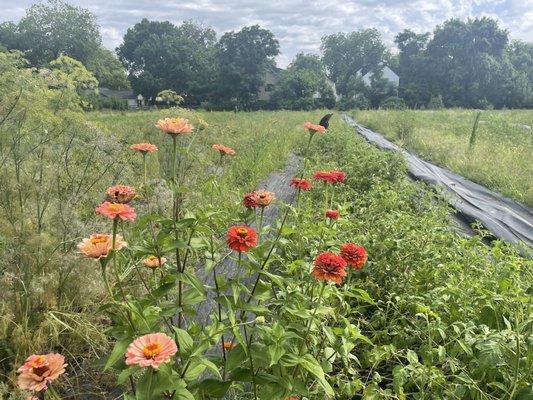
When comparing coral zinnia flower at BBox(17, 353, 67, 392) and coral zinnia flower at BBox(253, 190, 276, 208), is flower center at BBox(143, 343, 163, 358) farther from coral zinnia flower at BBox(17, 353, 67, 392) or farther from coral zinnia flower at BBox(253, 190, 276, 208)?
coral zinnia flower at BBox(253, 190, 276, 208)

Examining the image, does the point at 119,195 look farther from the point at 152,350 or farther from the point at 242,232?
the point at 152,350

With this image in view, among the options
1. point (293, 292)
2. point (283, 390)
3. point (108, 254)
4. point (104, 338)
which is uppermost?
point (108, 254)

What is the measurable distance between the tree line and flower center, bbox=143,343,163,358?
125 ft

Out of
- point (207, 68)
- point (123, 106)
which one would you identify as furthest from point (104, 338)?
point (207, 68)

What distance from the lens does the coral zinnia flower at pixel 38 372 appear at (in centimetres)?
114

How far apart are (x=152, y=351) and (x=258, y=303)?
2.79 ft

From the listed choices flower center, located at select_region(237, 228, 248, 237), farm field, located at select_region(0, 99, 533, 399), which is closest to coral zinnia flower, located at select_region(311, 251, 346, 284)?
farm field, located at select_region(0, 99, 533, 399)

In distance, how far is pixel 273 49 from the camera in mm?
43781

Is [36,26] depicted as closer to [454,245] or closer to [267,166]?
[267,166]

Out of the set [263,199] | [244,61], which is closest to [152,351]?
[263,199]

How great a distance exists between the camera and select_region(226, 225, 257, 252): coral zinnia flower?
4.57 feet

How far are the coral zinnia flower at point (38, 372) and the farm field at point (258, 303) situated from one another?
0.14m

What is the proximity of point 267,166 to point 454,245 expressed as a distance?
454cm

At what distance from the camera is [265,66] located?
140ft
